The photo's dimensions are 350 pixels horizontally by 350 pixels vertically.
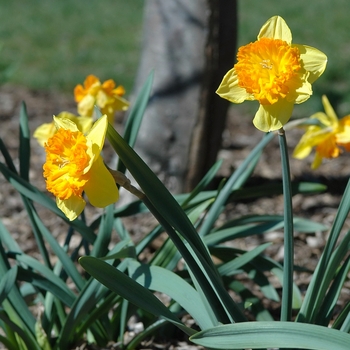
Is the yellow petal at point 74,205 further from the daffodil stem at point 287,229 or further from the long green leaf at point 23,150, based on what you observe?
the long green leaf at point 23,150

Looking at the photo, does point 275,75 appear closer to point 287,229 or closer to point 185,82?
point 287,229

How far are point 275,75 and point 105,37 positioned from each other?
6073mm

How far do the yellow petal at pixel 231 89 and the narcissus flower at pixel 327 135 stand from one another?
28.9 inches

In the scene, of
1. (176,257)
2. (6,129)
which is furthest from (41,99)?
(176,257)

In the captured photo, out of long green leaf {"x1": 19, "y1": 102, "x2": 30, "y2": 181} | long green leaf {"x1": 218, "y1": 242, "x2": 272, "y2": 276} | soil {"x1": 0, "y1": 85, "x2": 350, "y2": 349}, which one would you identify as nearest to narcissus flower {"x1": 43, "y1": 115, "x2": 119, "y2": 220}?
long green leaf {"x1": 218, "y1": 242, "x2": 272, "y2": 276}

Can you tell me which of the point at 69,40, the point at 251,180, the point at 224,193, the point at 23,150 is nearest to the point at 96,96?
the point at 23,150

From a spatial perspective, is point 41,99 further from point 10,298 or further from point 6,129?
point 10,298

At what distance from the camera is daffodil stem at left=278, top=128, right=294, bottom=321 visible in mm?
1467

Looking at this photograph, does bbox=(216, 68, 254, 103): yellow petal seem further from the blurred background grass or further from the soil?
the blurred background grass

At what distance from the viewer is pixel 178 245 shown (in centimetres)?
149

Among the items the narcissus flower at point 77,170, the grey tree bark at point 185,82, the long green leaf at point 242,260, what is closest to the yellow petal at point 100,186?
the narcissus flower at point 77,170

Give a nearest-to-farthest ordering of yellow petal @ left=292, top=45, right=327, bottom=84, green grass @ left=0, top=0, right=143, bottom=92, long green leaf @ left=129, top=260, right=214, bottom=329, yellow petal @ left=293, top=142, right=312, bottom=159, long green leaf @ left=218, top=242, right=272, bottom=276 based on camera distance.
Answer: yellow petal @ left=292, top=45, right=327, bottom=84 < long green leaf @ left=129, top=260, right=214, bottom=329 < long green leaf @ left=218, top=242, right=272, bottom=276 < yellow petal @ left=293, top=142, right=312, bottom=159 < green grass @ left=0, top=0, right=143, bottom=92

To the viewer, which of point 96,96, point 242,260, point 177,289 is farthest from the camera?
point 96,96

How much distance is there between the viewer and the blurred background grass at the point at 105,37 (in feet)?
18.3
